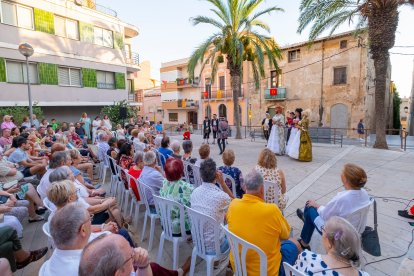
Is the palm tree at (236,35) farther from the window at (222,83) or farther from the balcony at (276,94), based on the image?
the window at (222,83)

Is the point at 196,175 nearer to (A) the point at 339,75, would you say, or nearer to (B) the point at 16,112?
(B) the point at 16,112

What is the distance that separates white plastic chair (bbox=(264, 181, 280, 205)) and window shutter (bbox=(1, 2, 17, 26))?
1592 centimetres

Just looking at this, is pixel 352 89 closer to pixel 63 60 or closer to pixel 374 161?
pixel 374 161

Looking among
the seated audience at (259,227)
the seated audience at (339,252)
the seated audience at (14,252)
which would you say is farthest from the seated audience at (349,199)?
the seated audience at (14,252)

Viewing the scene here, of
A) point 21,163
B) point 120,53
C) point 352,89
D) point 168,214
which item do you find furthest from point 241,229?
point 352,89

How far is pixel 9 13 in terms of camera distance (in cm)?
1299

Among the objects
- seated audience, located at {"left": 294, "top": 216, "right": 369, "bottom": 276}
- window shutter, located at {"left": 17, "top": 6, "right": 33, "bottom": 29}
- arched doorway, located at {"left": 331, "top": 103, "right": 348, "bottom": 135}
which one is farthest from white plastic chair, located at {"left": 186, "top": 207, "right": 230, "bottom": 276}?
arched doorway, located at {"left": 331, "top": 103, "right": 348, "bottom": 135}

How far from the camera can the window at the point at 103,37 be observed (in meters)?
17.2

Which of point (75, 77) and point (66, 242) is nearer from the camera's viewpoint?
point (66, 242)

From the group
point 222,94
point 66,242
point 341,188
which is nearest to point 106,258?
point 66,242

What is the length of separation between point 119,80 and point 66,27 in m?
4.60

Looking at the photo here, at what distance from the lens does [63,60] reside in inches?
604

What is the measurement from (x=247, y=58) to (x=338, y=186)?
37.1 ft

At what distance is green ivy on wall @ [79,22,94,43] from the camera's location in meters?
16.2
